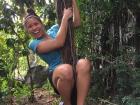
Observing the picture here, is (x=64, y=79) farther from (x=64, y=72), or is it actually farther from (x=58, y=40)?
(x=58, y=40)

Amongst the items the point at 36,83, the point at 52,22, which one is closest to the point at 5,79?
the point at 52,22

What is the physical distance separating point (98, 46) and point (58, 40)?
3503 mm

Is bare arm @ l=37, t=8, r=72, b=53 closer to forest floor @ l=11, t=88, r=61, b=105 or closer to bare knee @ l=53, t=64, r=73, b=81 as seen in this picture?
bare knee @ l=53, t=64, r=73, b=81

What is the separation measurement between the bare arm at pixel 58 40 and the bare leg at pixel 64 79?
0.90 feet

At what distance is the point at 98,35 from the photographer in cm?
806

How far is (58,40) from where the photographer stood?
15.4 ft

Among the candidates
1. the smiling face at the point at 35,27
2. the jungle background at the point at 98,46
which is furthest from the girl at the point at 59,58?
the jungle background at the point at 98,46

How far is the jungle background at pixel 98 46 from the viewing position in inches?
278

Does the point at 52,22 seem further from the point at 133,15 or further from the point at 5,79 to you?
the point at 133,15

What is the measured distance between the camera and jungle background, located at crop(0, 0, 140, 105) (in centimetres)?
706

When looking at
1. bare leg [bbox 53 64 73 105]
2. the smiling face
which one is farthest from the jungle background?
the smiling face

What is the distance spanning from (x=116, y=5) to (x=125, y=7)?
169 mm

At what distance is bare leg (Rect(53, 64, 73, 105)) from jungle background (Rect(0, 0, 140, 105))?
1.66m

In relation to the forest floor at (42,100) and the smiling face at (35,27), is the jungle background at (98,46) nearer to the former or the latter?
the forest floor at (42,100)
